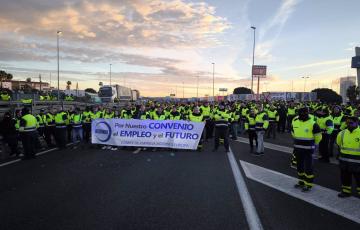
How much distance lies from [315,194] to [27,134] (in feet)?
31.7

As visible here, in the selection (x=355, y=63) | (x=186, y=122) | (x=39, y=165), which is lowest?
(x=39, y=165)

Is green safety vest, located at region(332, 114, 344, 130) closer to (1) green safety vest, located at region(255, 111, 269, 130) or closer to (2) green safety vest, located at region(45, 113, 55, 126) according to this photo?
(1) green safety vest, located at region(255, 111, 269, 130)

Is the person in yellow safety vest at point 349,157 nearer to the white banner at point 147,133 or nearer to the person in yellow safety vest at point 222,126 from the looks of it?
the person in yellow safety vest at point 222,126

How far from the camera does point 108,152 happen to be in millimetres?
13570

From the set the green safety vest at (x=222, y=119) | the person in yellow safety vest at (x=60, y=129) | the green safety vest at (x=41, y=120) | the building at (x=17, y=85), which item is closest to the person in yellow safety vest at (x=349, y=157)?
the green safety vest at (x=222, y=119)

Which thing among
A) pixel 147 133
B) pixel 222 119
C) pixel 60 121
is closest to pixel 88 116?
pixel 60 121

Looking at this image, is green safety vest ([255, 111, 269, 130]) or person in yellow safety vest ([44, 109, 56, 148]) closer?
green safety vest ([255, 111, 269, 130])

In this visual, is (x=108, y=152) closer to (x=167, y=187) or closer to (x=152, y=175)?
(x=152, y=175)

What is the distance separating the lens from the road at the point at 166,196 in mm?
5568

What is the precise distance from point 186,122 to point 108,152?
3.42 metres

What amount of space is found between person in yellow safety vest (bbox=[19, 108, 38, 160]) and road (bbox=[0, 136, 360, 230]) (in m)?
0.83

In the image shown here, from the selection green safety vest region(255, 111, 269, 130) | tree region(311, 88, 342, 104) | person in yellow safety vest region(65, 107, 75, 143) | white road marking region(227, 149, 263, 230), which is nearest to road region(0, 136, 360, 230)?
white road marking region(227, 149, 263, 230)

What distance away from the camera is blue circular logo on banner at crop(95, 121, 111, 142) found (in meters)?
14.8

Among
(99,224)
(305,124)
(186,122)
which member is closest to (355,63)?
(186,122)
